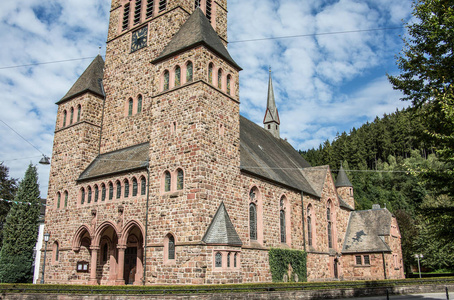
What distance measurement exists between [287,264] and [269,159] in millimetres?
8494

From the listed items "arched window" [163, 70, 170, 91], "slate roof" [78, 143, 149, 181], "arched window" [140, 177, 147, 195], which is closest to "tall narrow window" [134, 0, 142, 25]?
"arched window" [163, 70, 170, 91]

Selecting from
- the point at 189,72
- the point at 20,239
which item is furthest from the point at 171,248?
the point at 20,239

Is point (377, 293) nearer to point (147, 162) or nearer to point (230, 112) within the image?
point (230, 112)

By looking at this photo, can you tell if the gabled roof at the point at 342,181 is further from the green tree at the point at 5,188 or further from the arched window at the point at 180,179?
the green tree at the point at 5,188

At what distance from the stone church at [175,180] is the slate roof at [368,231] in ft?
0.64

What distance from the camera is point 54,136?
30531 millimetres

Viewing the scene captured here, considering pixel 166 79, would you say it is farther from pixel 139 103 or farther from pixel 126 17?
pixel 126 17

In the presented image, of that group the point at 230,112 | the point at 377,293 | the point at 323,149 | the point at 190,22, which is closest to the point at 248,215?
the point at 230,112

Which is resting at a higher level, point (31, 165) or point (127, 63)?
point (127, 63)

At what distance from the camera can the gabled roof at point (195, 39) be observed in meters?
23.1

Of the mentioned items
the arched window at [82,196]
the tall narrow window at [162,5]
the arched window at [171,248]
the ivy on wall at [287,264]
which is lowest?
the ivy on wall at [287,264]

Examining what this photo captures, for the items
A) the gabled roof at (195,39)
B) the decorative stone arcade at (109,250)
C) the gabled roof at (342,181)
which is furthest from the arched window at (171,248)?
the gabled roof at (342,181)

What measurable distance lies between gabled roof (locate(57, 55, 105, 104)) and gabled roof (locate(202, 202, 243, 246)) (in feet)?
50.6

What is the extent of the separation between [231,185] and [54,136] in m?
16.4
